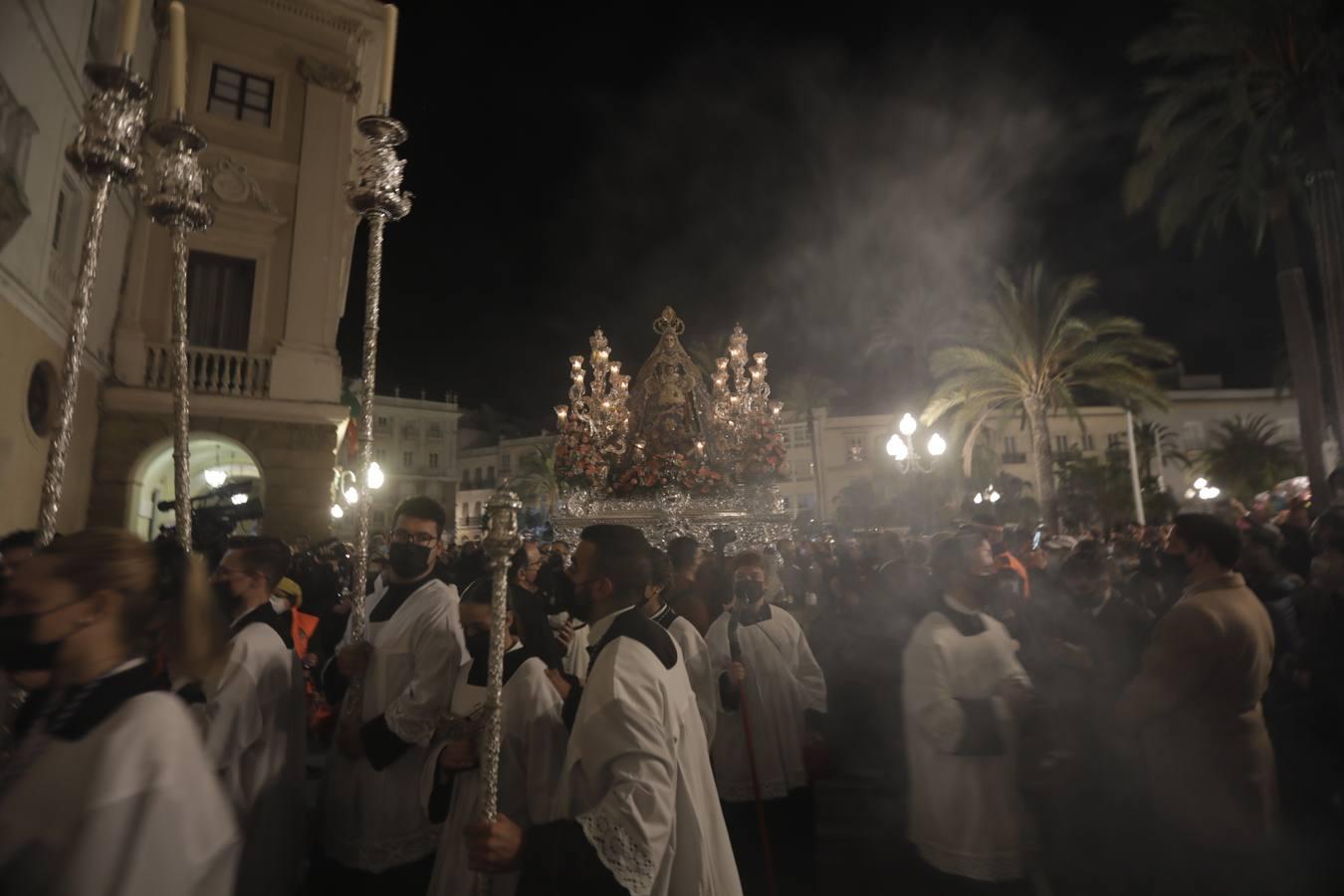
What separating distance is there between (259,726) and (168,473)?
1312cm

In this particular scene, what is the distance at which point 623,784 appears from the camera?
2168 millimetres

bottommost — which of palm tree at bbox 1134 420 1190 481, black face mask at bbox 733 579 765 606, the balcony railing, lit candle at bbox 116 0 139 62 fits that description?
black face mask at bbox 733 579 765 606

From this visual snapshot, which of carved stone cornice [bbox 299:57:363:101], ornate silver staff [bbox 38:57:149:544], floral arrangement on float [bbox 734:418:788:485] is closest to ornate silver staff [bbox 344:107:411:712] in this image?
ornate silver staff [bbox 38:57:149:544]

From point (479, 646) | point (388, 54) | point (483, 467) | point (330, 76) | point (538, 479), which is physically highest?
point (330, 76)

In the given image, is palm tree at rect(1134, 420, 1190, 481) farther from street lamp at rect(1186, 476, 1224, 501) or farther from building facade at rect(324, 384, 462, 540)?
building facade at rect(324, 384, 462, 540)

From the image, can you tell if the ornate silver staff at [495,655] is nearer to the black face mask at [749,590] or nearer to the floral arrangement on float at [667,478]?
the black face mask at [749,590]

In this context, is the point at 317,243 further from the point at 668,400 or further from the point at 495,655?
the point at 495,655

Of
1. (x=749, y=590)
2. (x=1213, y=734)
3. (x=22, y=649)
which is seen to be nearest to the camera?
(x=22, y=649)

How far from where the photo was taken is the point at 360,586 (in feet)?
10.3

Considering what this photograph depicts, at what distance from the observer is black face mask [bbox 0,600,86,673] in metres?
1.74

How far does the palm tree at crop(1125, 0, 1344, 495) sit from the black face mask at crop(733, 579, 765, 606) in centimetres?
1337

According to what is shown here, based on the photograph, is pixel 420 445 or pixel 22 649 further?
pixel 420 445

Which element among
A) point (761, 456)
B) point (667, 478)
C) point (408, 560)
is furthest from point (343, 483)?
point (408, 560)

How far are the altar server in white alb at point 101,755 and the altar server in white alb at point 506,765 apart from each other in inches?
45.8
